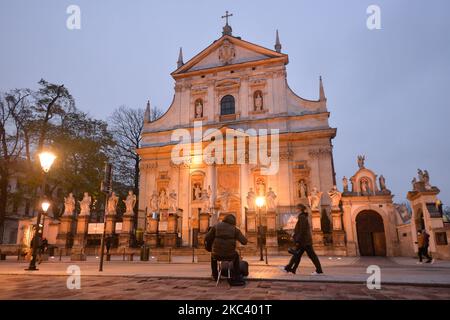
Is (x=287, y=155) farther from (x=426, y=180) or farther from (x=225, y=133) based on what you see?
(x=426, y=180)

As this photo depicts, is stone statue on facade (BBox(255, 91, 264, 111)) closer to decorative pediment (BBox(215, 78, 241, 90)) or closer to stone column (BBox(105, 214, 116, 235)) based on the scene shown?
decorative pediment (BBox(215, 78, 241, 90))

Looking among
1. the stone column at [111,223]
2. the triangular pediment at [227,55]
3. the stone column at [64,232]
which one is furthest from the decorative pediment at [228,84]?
the stone column at [64,232]

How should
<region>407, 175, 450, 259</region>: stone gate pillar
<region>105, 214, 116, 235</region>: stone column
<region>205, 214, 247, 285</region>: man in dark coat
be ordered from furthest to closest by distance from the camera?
1. <region>105, 214, 116, 235</region>: stone column
2. <region>407, 175, 450, 259</region>: stone gate pillar
3. <region>205, 214, 247, 285</region>: man in dark coat

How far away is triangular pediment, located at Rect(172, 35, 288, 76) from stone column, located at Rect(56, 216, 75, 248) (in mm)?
19287

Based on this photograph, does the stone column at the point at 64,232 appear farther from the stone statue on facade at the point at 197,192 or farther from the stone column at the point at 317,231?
the stone column at the point at 317,231

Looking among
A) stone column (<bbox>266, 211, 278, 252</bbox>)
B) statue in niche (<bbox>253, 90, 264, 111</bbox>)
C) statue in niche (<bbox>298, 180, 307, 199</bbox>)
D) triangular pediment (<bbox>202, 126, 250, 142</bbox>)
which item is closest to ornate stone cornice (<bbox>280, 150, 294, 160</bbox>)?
statue in niche (<bbox>298, 180, 307, 199</bbox>)

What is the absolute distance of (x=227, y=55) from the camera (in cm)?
3412

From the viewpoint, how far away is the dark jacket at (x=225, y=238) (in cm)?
662

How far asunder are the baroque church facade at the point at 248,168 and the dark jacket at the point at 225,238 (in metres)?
15.1

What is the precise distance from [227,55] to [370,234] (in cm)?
2257

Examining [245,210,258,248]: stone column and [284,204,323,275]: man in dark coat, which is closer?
[284,204,323,275]: man in dark coat

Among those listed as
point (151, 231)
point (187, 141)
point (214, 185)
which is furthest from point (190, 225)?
point (187, 141)

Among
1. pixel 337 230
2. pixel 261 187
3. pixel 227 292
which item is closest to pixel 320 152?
pixel 261 187

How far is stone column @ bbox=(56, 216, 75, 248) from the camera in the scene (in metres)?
23.2
